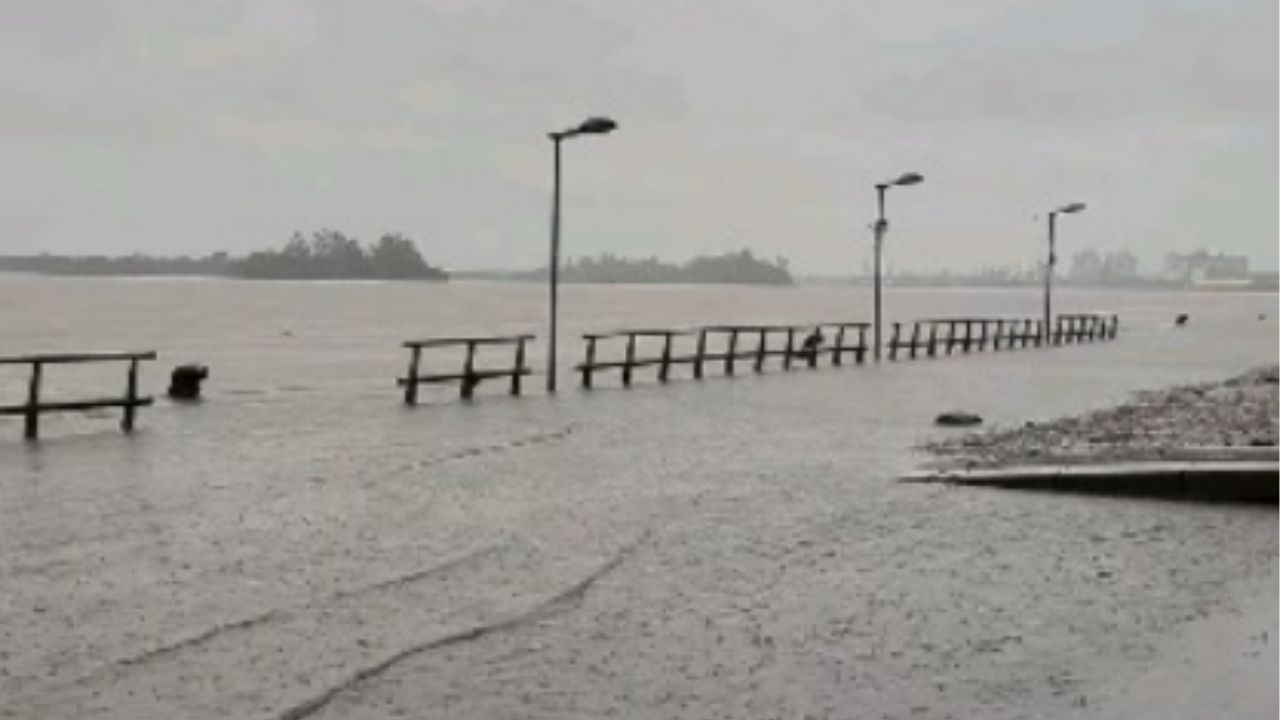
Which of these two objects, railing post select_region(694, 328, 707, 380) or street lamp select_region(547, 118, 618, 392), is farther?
railing post select_region(694, 328, 707, 380)

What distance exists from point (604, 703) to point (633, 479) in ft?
34.1

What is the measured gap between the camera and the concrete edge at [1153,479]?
648 inches

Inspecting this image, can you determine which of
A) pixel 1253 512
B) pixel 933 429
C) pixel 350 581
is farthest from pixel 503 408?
pixel 350 581

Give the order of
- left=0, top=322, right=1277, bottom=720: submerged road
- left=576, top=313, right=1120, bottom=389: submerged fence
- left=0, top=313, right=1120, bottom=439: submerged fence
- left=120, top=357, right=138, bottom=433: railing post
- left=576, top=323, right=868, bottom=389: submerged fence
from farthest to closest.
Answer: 1. left=576, top=313, right=1120, bottom=389: submerged fence
2. left=576, top=323, right=868, bottom=389: submerged fence
3. left=120, top=357, right=138, bottom=433: railing post
4. left=0, top=313, right=1120, bottom=439: submerged fence
5. left=0, top=322, right=1277, bottom=720: submerged road

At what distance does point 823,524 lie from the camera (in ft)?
49.1

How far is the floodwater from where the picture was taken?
8.58m

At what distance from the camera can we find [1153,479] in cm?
1698

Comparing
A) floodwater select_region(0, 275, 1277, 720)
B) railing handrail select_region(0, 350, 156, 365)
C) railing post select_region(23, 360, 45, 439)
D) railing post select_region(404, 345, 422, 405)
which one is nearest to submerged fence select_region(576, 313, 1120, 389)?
railing post select_region(404, 345, 422, 405)

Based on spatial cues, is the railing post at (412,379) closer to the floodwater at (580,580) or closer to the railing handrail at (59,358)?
the floodwater at (580,580)

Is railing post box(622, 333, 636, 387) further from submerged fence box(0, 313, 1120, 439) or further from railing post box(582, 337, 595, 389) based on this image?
railing post box(582, 337, 595, 389)

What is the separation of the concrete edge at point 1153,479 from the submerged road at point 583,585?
42 cm

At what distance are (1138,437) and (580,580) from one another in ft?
44.3

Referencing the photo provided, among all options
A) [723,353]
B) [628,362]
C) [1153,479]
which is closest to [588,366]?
[628,362]

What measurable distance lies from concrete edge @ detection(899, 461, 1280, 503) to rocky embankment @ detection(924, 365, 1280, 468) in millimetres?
1024
